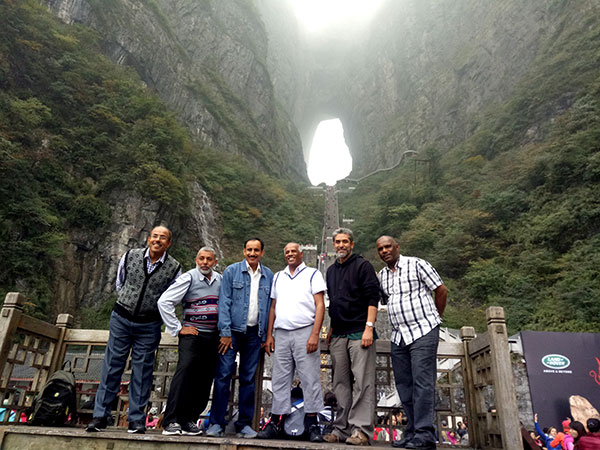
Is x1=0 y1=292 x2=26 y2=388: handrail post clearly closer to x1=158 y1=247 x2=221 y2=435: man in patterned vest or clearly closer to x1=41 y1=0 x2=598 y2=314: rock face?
x1=158 y1=247 x2=221 y2=435: man in patterned vest

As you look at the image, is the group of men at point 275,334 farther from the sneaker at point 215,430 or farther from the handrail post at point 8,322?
the handrail post at point 8,322

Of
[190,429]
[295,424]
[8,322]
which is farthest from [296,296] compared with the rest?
[8,322]

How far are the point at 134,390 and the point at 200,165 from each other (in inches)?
952

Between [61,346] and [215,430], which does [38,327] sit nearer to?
[61,346]

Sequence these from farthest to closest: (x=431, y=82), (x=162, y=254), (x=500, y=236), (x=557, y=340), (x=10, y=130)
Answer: (x=431, y=82)
(x=500, y=236)
(x=10, y=130)
(x=557, y=340)
(x=162, y=254)

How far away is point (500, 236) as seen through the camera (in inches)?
673

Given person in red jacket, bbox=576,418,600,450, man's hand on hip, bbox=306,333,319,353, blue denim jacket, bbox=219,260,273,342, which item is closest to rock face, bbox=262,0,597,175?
person in red jacket, bbox=576,418,600,450

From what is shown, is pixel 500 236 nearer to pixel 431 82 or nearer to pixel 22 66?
A: pixel 22 66

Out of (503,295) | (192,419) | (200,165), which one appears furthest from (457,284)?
(200,165)

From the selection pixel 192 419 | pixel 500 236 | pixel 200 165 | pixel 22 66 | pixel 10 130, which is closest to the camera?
pixel 192 419

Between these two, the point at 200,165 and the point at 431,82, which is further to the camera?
the point at 431,82

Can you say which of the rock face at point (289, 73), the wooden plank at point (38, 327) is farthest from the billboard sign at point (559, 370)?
the rock face at point (289, 73)

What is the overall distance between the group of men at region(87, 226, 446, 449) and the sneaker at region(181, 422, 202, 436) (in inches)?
0.5

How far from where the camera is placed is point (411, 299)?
10.9 feet
